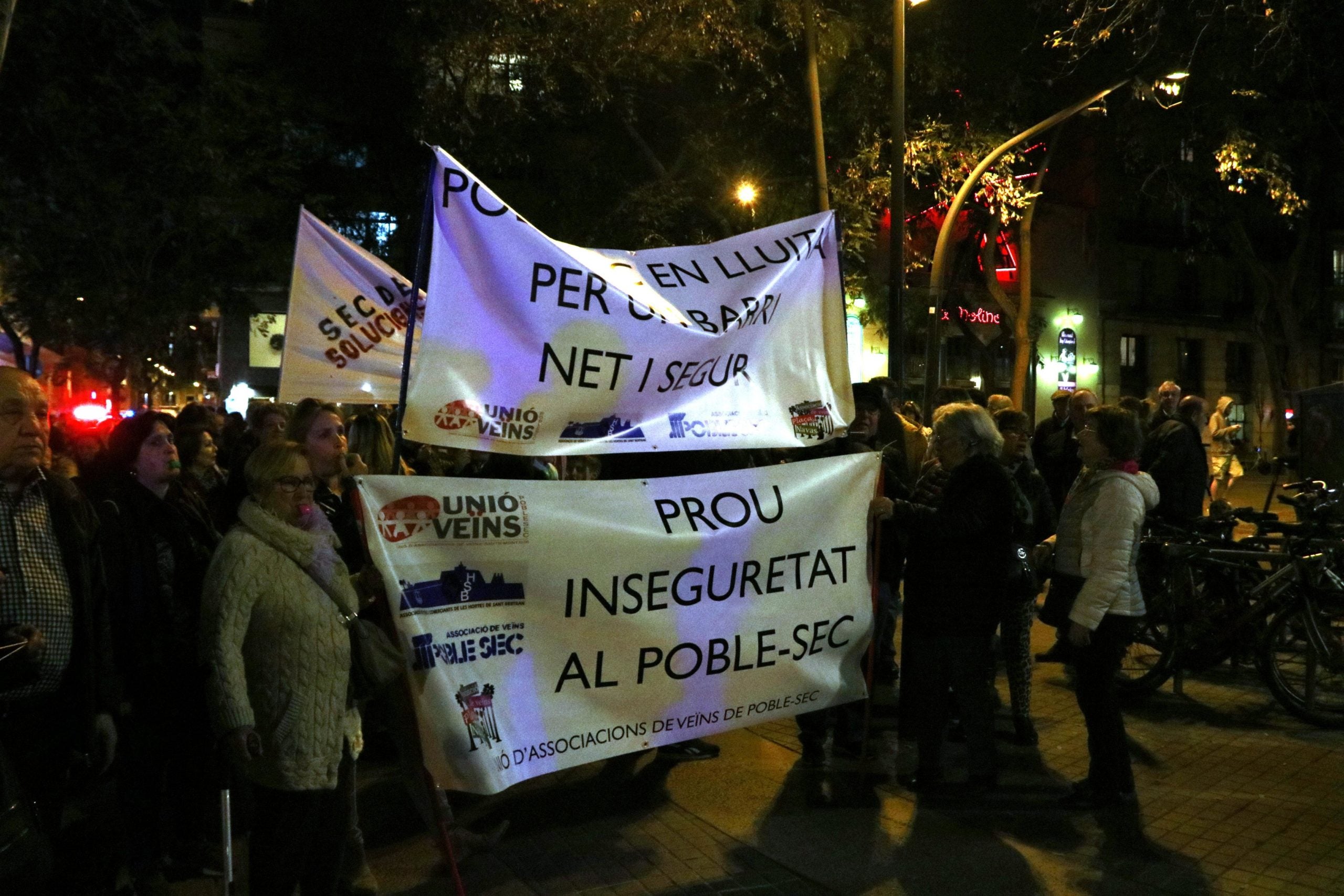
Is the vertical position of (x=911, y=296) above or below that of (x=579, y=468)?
above

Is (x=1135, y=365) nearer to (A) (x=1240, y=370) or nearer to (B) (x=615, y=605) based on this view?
(A) (x=1240, y=370)

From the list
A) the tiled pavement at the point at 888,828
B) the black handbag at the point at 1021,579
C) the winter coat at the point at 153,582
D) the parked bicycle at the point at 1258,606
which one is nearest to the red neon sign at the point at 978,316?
the parked bicycle at the point at 1258,606

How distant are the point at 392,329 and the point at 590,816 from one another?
3.07 m

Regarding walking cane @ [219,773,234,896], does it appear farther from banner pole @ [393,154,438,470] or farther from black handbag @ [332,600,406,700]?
banner pole @ [393,154,438,470]

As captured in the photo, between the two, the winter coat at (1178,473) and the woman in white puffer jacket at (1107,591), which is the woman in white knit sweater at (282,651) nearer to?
the woman in white puffer jacket at (1107,591)

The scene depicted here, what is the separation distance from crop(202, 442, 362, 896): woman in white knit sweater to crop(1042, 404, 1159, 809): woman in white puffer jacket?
323 centimetres

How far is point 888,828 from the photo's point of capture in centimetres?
514

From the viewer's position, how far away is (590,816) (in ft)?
17.5

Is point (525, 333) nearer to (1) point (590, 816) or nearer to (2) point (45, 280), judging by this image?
(1) point (590, 816)

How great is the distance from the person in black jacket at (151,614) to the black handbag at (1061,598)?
3.77m

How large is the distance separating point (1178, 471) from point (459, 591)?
6.04 metres

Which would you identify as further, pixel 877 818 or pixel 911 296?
pixel 911 296

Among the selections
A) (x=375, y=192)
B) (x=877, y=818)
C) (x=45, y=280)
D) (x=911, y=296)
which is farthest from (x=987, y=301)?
(x=877, y=818)

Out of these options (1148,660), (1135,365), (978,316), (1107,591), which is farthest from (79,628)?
(1135,365)
